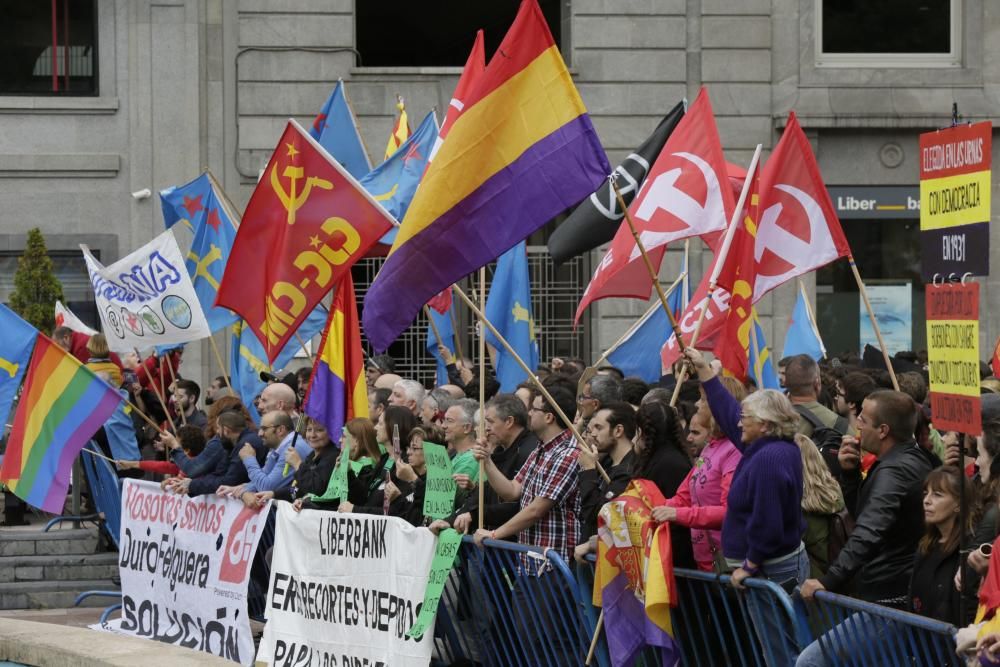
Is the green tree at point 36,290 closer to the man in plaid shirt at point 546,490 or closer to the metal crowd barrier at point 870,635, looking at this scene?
the man in plaid shirt at point 546,490

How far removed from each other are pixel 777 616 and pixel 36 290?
13.9m

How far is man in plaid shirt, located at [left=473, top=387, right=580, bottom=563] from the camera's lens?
9266 mm

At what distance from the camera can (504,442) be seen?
10.2m

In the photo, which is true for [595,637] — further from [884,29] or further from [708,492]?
[884,29]

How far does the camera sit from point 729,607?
789cm

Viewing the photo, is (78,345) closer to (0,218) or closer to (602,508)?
(0,218)

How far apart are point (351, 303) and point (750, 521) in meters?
4.36

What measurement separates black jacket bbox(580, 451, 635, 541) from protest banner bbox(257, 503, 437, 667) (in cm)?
100

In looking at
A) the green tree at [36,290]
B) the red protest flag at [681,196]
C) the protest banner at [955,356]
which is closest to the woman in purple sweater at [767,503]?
the protest banner at [955,356]

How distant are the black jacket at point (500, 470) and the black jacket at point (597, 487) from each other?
35.9 inches

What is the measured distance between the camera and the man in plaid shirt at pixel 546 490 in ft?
30.4

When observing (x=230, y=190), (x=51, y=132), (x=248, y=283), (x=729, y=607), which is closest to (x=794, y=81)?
(x=230, y=190)

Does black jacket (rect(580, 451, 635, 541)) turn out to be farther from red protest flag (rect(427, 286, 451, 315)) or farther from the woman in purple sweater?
red protest flag (rect(427, 286, 451, 315))

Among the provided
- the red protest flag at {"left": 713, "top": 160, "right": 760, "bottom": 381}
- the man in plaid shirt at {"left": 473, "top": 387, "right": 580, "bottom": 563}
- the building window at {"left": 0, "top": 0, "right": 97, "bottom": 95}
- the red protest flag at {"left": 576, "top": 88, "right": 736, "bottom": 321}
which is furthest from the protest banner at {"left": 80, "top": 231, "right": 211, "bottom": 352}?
the building window at {"left": 0, "top": 0, "right": 97, "bottom": 95}
